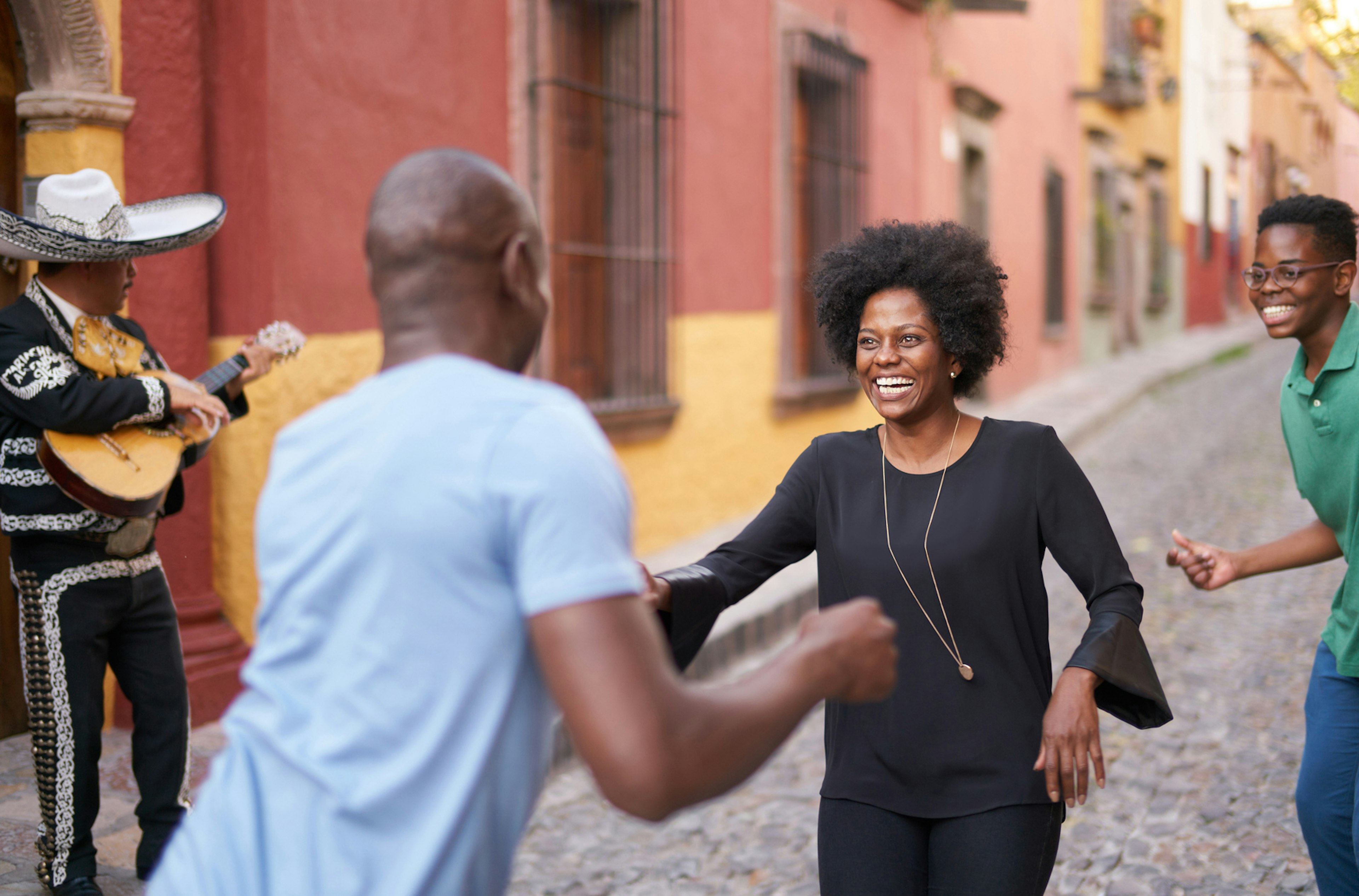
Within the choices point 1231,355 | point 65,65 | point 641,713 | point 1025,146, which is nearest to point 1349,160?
point 1025,146

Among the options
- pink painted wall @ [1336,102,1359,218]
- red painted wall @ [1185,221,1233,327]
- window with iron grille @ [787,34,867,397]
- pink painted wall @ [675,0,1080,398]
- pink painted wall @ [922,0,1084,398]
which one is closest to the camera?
pink painted wall @ [1336,102,1359,218]

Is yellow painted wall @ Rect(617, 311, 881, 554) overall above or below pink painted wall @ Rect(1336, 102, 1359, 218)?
below

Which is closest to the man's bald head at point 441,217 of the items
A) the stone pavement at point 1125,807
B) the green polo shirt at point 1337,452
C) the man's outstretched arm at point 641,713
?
the man's outstretched arm at point 641,713

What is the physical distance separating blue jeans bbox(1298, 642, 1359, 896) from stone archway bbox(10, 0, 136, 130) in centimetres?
422

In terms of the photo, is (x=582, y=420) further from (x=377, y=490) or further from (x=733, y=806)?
(x=733, y=806)

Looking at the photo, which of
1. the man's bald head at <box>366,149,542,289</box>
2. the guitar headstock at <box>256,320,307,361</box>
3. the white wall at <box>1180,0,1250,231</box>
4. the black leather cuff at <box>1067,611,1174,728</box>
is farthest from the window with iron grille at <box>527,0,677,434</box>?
the white wall at <box>1180,0,1250,231</box>

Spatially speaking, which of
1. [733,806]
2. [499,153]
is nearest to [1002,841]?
[733,806]

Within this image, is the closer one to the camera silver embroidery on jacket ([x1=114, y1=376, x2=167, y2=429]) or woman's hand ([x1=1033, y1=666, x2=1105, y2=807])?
woman's hand ([x1=1033, y1=666, x2=1105, y2=807])

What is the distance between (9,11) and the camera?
464 cm

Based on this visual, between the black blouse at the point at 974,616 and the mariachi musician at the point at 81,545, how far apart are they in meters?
1.85

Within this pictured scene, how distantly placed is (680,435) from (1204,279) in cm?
2152

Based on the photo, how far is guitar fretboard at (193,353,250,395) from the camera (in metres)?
3.97

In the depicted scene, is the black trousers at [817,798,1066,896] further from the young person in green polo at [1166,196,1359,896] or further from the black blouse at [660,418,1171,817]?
the young person in green polo at [1166,196,1359,896]

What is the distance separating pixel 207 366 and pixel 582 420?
4202mm
